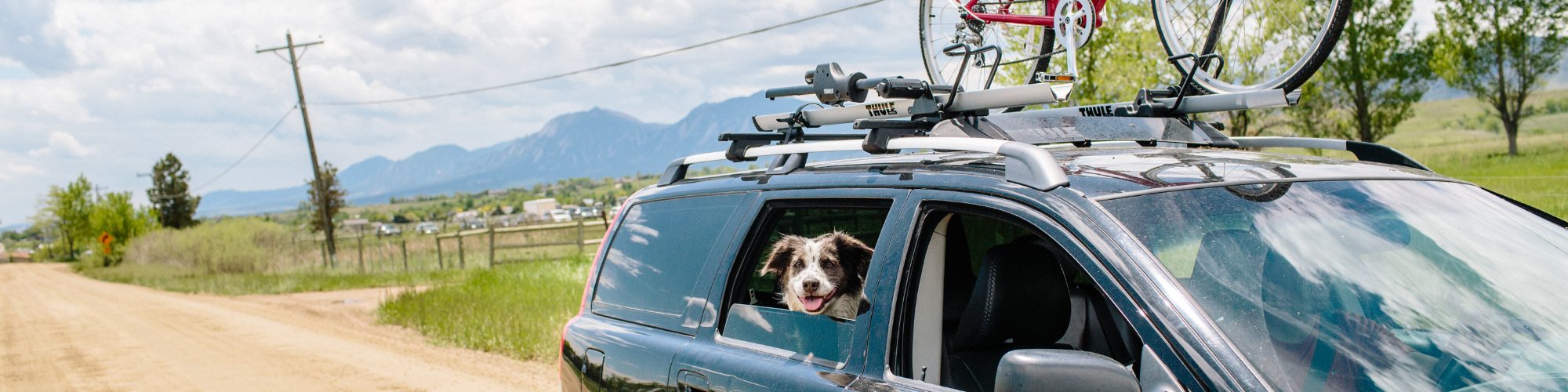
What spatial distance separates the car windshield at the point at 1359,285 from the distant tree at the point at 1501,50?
90.0 feet

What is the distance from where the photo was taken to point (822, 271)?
9.73 ft

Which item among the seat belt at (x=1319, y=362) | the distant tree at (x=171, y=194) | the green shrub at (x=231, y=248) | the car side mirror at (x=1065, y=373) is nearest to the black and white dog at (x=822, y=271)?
the car side mirror at (x=1065, y=373)

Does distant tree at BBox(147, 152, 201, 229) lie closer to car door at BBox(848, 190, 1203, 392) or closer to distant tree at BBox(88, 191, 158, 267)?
distant tree at BBox(88, 191, 158, 267)

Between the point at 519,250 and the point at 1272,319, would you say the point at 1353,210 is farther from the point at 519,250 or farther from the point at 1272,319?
the point at 519,250

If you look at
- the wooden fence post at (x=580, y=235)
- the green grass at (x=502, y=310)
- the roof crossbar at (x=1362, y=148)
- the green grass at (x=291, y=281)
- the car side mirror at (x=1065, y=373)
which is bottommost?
the green grass at (x=291, y=281)

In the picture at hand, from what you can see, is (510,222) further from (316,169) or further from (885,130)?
(885,130)

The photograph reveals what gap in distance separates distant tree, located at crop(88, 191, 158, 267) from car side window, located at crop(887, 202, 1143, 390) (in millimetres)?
100063

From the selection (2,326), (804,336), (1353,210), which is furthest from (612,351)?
(2,326)

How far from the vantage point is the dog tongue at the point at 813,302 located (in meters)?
2.90

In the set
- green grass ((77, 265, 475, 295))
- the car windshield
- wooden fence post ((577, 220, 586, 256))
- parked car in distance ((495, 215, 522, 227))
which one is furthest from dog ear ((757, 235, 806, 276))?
parked car in distance ((495, 215, 522, 227))

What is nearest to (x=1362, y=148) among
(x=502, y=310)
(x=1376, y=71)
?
(x=502, y=310)

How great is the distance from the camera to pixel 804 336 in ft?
8.30

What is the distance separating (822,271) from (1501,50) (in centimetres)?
3261

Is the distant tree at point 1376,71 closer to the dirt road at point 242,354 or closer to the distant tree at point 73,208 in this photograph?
the dirt road at point 242,354
